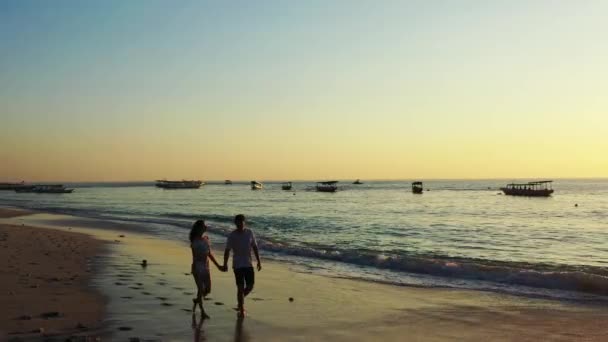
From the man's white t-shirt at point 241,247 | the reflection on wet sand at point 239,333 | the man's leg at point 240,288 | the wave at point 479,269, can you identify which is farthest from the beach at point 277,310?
the wave at point 479,269

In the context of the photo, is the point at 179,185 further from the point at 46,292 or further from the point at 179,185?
the point at 46,292

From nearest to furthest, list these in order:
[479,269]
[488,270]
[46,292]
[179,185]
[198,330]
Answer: [198,330] → [46,292] → [488,270] → [479,269] → [179,185]

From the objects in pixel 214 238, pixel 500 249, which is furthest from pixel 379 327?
pixel 214 238

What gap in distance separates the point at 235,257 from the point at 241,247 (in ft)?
0.76

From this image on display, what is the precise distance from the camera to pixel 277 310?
10.5m

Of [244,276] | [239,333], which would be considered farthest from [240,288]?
[239,333]

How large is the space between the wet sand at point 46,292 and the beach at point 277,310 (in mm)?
22

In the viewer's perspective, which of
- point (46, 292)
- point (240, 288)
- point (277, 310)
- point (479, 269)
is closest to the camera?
point (240, 288)

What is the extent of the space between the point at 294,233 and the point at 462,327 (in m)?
22.3

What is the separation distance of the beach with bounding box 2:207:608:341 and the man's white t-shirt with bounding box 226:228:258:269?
0.96 m

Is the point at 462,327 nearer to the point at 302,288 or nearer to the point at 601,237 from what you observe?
the point at 302,288

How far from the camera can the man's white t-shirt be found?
9969 mm

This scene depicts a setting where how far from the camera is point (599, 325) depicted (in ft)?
33.2

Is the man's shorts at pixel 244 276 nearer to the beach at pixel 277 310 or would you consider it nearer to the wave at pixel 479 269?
the beach at pixel 277 310
